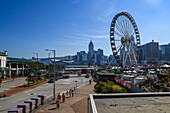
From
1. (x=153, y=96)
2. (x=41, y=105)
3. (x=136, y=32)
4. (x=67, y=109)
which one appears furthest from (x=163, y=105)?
(x=136, y=32)

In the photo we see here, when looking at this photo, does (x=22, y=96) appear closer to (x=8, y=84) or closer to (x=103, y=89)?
(x=103, y=89)

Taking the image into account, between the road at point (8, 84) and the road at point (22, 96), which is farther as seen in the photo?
the road at point (8, 84)

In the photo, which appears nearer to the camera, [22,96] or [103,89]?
[22,96]

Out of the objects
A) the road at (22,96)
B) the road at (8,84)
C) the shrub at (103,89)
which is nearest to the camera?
the road at (22,96)

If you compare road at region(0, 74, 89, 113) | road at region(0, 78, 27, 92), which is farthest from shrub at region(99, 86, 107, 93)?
road at region(0, 78, 27, 92)

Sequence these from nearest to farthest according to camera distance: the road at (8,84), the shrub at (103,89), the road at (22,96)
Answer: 1. the road at (22,96)
2. the shrub at (103,89)
3. the road at (8,84)

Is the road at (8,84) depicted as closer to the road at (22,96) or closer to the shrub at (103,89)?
the road at (22,96)

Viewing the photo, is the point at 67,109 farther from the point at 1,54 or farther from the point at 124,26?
the point at 124,26

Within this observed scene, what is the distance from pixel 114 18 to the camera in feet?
181

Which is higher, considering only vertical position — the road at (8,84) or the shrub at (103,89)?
the shrub at (103,89)

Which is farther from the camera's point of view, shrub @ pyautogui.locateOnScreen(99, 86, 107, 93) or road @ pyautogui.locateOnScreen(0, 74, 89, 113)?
shrub @ pyautogui.locateOnScreen(99, 86, 107, 93)

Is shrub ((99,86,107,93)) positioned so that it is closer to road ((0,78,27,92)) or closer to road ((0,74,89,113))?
road ((0,74,89,113))

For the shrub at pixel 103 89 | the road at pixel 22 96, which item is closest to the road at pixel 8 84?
the road at pixel 22 96

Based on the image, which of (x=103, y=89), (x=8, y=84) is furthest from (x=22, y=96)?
(x=8, y=84)
